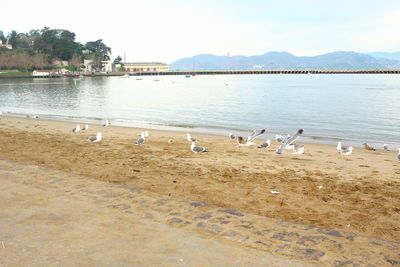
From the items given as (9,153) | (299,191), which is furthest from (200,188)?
(9,153)

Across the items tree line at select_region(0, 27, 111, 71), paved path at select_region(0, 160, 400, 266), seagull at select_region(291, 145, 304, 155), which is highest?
tree line at select_region(0, 27, 111, 71)

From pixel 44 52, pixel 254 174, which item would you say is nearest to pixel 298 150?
pixel 254 174

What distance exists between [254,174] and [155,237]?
5725 mm

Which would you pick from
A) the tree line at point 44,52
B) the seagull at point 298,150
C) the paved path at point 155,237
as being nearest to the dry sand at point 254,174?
the seagull at point 298,150

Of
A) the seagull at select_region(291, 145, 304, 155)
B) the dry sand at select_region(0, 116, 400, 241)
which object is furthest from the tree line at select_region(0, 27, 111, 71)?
the seagull at select_region(291, 145, 304, 155)

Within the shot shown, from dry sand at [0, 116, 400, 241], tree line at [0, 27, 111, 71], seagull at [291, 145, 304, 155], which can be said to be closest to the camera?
dry sand at [0, 116, 400, 241]

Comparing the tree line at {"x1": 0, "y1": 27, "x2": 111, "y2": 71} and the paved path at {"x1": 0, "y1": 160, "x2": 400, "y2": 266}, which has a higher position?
the tree line at {"x1": 0, "y1": 27, "x2": 111, "y2": 71}

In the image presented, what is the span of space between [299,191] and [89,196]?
16.3 feet

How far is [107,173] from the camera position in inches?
383

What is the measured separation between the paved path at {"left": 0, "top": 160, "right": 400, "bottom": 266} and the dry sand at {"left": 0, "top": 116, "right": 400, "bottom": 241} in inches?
45.5

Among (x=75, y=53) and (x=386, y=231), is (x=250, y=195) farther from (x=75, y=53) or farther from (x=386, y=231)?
(x=75, y=53)

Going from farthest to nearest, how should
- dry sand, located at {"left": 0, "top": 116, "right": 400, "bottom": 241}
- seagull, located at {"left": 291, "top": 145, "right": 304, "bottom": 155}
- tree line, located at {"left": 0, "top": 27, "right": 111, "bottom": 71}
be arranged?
1. tree line, located at {"left": 0, "top": 27, "right": 111, "bottom": 71}
2. seagull, located at {"left": 291, "top": 145, "right": 304, "bottom": 155}
3. dry sand, located at {"left": 0, "top": 116, "right": 400, "bottom": 241}

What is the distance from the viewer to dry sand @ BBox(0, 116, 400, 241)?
22.9 feet

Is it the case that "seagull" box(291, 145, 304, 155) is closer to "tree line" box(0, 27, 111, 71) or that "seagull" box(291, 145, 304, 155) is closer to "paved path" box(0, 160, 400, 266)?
"paved path" box(0, 160, 400, 266)
